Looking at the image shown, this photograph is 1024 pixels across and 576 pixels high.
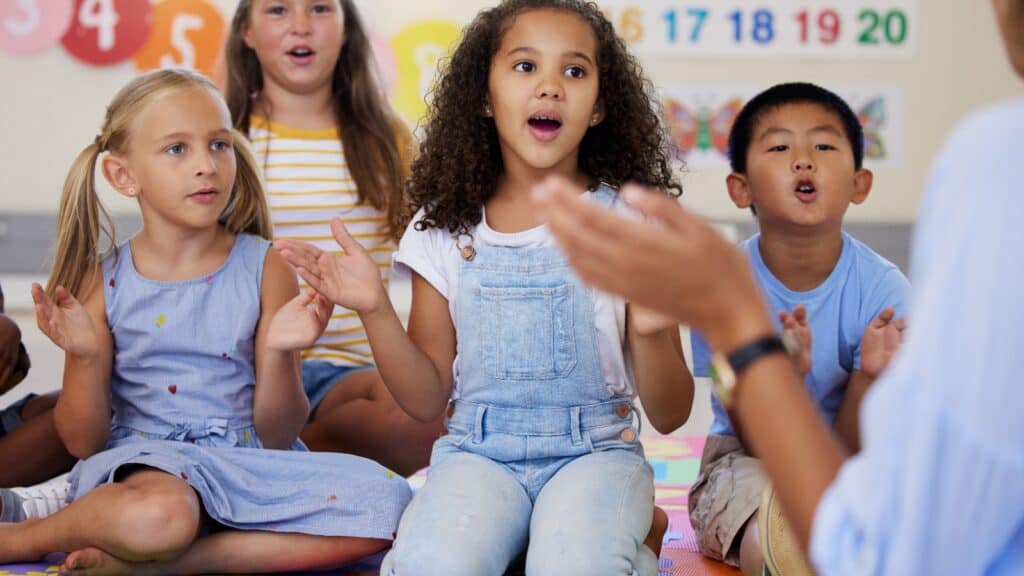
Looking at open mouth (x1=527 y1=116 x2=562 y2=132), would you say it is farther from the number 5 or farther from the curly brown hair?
the number 5

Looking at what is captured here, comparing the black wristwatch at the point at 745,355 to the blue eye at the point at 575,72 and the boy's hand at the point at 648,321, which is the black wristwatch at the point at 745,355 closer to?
the boy's hand at the point at 648,321

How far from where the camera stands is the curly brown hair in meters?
1.68

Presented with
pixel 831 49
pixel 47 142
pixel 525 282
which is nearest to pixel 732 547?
pixel 525 282

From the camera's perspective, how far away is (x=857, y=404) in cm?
157

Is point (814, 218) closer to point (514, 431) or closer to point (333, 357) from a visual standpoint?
point (514, 431)

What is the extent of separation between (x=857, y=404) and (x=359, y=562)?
701 mm

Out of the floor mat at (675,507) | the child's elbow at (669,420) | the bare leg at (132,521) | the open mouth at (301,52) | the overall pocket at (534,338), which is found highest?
the open mouth at (301,52)

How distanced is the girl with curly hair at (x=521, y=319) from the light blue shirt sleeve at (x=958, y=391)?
0.74m

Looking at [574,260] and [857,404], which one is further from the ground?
[574,260]

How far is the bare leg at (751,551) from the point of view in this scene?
1551mm

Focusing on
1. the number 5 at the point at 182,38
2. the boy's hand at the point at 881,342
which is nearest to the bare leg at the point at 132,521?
the boy's hand at the point at 881,342

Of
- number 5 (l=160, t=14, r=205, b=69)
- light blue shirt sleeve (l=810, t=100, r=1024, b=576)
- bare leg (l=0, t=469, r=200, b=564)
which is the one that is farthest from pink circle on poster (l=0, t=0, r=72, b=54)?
light blue shirt sleeve (l=810, t=100, r=1024, b=576)

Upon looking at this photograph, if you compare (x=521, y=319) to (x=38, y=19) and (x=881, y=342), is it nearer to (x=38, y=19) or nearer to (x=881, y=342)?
(x=881, y=342)

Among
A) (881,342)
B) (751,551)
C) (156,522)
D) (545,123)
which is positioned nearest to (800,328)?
(881,342)
